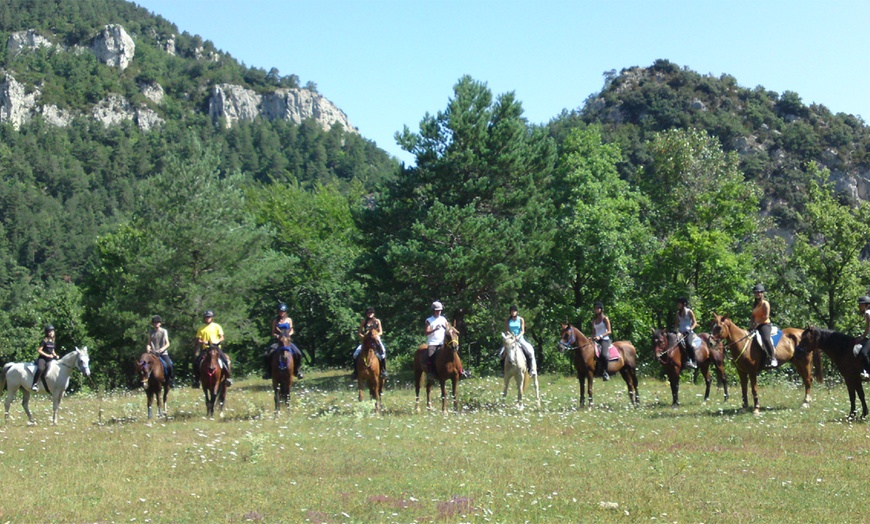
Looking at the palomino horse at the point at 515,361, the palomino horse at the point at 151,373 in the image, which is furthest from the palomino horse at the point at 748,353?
the palomino horse at the point at 151,373

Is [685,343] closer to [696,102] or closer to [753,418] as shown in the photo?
[753,418]

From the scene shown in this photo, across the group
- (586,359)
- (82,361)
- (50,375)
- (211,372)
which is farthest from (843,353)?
(50,375)

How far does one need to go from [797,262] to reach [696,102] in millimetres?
82635

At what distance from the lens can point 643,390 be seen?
27.9 m

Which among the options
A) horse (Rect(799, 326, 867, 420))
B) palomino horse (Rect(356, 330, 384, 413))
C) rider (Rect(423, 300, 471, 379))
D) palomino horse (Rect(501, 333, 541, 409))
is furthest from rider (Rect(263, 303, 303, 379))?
horse (Rect(799, 326, 867, 420))

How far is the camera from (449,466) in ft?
46.2

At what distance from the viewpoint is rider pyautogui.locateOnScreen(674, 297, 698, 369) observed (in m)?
22.2

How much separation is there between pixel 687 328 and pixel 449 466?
10.9 metres

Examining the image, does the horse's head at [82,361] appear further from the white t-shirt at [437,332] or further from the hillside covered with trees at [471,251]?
the hillside covered with trees at [471,251]

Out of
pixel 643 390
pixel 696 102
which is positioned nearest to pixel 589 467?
pixel 643 390

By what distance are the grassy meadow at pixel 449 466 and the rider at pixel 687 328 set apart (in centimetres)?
150

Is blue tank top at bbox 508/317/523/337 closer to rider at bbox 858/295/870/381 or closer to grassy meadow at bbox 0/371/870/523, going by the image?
grassy meadow at bbox 0/371/870/523

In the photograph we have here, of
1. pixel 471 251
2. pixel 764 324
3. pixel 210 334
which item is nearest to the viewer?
pixel 764 324

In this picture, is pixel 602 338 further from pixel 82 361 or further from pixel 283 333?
pixel 82 361
